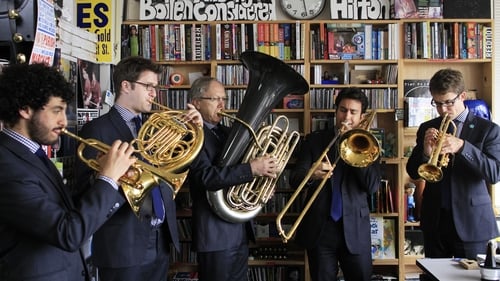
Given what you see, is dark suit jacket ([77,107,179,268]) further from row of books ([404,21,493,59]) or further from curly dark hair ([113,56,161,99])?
row of books ([404,21,493,59])

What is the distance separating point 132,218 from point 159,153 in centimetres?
32

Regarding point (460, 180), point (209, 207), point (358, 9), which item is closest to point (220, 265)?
point (209, 207)

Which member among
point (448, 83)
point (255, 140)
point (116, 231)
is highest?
point (448, 83)

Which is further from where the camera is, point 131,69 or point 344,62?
point 344,62

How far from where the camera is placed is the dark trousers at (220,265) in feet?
8.11

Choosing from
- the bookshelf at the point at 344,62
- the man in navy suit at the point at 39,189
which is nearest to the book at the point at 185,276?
the bookshelf at the point at 344,62

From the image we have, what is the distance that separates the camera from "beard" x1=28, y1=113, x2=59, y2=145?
149cm

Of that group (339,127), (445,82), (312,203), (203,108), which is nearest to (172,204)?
(203,108)

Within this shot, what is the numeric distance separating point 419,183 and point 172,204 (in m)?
2.28

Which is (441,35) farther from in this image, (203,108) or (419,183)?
(203,108)

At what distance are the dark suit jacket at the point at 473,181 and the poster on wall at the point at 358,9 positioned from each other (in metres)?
1.38

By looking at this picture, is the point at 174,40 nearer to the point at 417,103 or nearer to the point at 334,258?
the point at 417,103

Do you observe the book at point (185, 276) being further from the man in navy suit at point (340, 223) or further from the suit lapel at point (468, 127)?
the suit lapel at point (468, 127)

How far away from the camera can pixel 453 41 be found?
3.68 metres
